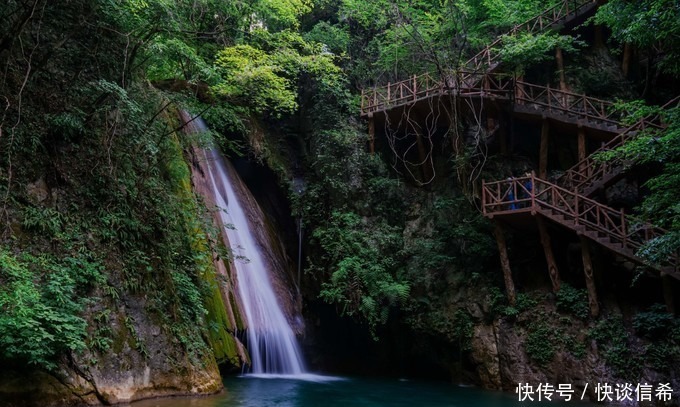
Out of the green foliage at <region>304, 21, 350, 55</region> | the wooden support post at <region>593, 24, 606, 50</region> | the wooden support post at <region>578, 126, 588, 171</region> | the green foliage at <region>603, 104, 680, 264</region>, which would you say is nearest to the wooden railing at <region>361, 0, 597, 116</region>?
the wooden support post at <region>593, 24, 606, 50</region>

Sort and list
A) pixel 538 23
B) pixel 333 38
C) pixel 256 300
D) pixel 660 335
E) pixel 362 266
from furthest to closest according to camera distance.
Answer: pixel 333 38
pixel 538 23
pixel 362 266
pixel 256 300
pixel 660 335

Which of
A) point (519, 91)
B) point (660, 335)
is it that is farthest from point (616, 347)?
point (519, 91)

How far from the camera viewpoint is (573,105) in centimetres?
1400

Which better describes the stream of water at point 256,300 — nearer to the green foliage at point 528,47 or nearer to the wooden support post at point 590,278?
the wooden support post at point 590,278

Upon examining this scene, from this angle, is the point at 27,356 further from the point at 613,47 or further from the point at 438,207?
the point at 613,47

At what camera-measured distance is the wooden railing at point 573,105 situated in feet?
43.8

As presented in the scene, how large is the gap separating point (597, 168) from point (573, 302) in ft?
12.2

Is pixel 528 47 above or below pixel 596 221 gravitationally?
above

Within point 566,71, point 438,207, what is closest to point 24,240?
point 438,207

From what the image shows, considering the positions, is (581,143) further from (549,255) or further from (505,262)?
(505,262)

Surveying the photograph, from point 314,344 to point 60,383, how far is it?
9.29 m

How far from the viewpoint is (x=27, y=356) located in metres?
5.50

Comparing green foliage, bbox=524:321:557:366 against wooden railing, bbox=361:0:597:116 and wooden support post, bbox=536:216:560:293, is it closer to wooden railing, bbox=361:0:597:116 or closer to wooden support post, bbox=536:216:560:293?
wooden support post, bbox=536:216:560:293

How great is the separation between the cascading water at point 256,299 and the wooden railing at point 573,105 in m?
8.70
